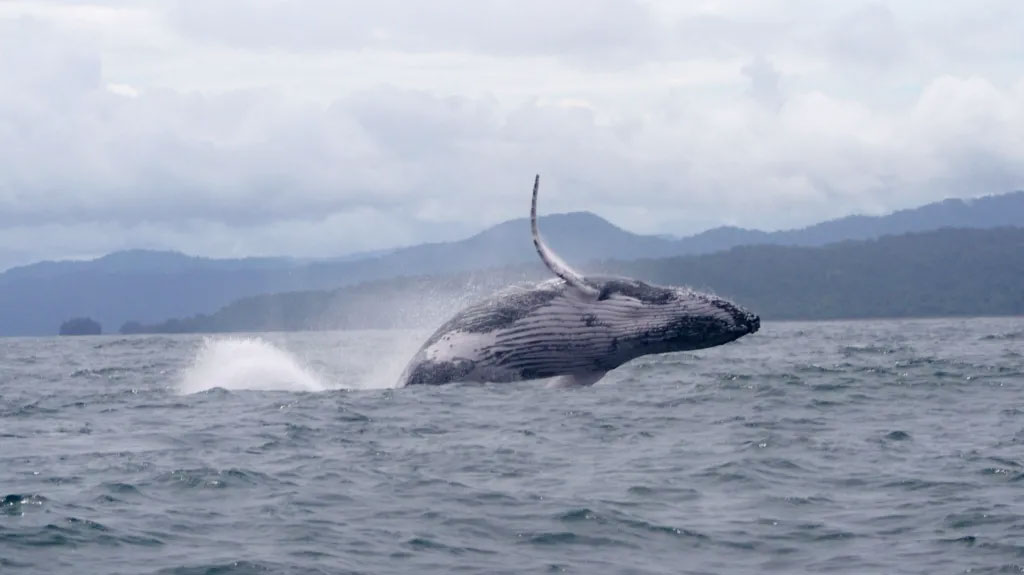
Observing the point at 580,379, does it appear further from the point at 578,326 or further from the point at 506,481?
the point at 506,481

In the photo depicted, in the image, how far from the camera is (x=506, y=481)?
11.9 meters

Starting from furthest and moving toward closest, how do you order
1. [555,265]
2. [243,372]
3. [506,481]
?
[243,372]
[555,265]
[506,481]

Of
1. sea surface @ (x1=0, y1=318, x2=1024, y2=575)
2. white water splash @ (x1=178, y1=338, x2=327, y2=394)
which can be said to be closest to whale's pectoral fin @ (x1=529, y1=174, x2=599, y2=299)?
sea surface @ (x1=0, y1=318, x2=1024, y2=575)

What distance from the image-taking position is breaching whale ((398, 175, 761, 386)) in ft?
47.0

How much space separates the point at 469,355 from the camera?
1552 centimetres

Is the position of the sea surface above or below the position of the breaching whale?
below

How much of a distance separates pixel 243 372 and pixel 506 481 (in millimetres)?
9926

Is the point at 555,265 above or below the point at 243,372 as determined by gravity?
above

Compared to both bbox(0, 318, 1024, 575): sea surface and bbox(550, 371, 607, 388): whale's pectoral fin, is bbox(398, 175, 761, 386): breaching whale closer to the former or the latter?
bbox(550, 371, 607, 388): whale's pectoral fin

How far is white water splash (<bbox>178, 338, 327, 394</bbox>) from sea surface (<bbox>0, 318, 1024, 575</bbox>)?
0.25 m

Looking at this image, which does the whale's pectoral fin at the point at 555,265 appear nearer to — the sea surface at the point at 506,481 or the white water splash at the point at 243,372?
the sea surface at the point at 506,481

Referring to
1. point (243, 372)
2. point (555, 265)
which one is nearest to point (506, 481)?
point (555, 265)

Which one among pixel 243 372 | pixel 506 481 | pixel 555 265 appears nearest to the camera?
pixel 506 481

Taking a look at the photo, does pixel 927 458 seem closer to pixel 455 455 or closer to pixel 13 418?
pixel 455 455
